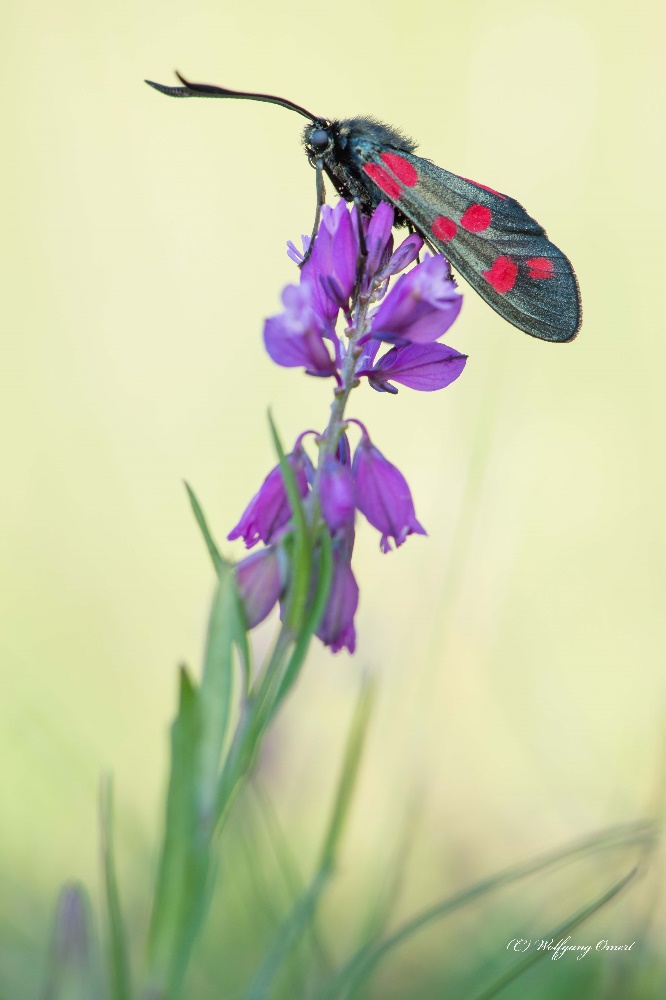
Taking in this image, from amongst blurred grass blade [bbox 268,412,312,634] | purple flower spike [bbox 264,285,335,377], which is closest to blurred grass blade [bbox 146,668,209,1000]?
blurred grass blade [bbox 268,412,312,634]

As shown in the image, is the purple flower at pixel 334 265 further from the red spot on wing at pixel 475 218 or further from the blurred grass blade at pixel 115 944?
the blurred grass blade at pixel 115 944

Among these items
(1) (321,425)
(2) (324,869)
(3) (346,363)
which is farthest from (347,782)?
(1) (321,425)

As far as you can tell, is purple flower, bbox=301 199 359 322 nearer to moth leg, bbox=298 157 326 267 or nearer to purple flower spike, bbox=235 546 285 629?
moth leg, bbox=298 157 326 267

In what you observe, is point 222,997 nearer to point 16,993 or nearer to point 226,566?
point 16,993

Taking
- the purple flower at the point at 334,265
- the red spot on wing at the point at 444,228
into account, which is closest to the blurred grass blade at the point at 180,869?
the purple flower at the point at 334,265

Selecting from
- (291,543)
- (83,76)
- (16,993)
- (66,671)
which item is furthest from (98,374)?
(291,543)

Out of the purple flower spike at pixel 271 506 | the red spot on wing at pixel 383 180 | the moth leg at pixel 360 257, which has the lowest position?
the purple flower spike at pixel 271 506
